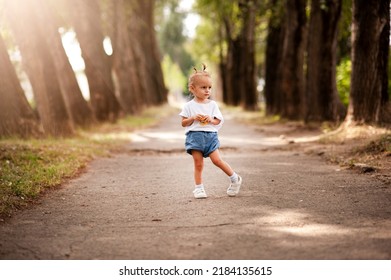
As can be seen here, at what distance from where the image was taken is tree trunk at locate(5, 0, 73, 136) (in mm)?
13914

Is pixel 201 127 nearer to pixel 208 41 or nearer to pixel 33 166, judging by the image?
pixel 33 166

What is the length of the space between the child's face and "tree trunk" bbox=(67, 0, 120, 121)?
46.5 ft

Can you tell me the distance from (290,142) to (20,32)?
745cm

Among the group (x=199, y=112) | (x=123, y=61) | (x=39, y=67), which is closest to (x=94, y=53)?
(x=123, y=61)

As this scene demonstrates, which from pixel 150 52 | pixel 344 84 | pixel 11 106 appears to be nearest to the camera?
pixel 11 106

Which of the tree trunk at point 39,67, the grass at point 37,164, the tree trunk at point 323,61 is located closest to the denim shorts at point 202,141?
the grass at point 37,164

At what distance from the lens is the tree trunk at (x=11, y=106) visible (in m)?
12.0

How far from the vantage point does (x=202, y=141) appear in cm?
670

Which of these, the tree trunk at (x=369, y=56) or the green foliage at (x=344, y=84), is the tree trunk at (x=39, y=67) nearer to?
the tree trunk at (x=369, y=56)

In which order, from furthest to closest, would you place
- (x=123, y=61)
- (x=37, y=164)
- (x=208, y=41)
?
(x=208, y=41)
(x=123, y=61)
(x=37, y=164)

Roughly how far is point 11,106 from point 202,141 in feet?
22.6

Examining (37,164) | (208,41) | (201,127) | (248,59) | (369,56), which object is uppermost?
(208,41)

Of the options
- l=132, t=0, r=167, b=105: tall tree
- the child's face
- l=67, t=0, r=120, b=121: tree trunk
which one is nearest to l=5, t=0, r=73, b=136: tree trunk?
l=67, t=0, r=120, b=121: tree trunk

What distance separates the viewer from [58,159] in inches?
383
